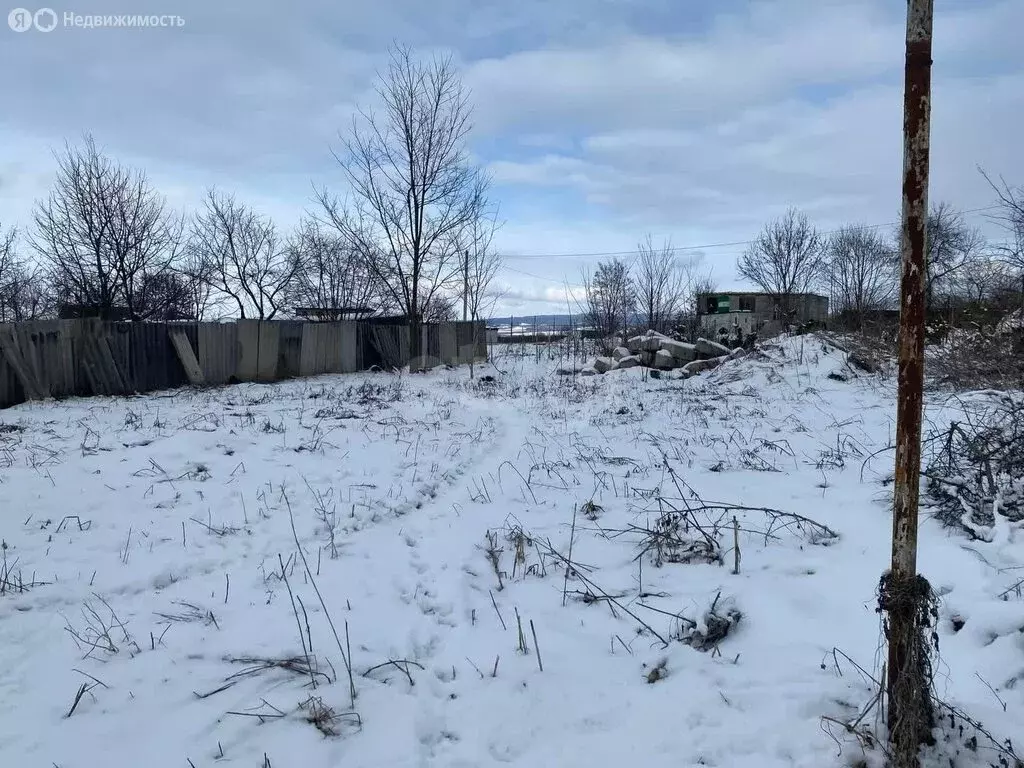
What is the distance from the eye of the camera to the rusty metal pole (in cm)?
185

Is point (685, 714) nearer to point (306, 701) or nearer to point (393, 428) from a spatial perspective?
point (306, 701)

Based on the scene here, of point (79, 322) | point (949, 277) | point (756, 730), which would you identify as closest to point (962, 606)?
point (756, 730)

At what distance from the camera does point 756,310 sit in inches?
1318

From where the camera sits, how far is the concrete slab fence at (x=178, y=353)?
10.9 meters

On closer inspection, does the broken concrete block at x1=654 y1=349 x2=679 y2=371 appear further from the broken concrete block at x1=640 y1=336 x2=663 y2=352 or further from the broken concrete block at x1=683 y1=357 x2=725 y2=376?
the broken concrete block at x1=683 y1=357 x2=725 y2=376

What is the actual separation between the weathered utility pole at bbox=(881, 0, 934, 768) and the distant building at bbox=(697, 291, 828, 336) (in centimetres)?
2007

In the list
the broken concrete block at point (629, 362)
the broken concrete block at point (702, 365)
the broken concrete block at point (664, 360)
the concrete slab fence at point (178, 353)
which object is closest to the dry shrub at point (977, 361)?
the broken concrete block at point (702, 365)

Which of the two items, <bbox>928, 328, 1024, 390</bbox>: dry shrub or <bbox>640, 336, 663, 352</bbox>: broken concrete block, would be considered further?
<bbox>640, 336, 663, 352</bbox>: broken concrete block

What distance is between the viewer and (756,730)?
2250 mm

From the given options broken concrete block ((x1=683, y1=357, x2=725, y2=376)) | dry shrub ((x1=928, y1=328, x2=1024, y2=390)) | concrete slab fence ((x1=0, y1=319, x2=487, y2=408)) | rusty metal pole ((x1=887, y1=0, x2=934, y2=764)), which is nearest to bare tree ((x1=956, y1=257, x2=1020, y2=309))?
dry shrub ((x1=928, y1=328, x2=1024, y2=390))

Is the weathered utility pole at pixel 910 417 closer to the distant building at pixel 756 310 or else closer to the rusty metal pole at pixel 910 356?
the rusty metal pole at pixel 910 356

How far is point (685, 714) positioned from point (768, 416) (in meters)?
7.46

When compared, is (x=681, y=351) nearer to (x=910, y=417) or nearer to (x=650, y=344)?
(x=650, y=344)

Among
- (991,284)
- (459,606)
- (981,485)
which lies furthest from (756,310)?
(459,606)
